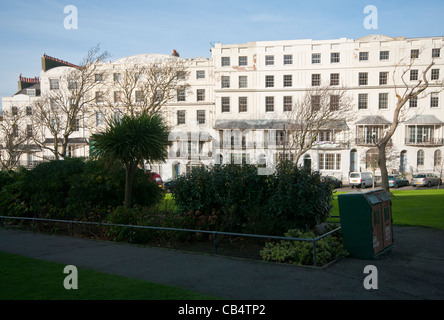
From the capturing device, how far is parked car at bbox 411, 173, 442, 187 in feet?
142

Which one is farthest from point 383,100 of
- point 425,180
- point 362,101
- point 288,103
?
point 288,103

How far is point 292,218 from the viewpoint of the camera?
10242mm

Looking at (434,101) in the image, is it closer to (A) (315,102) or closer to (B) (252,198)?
(A) (315,102)

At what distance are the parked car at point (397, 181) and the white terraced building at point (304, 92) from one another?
99.2 inches

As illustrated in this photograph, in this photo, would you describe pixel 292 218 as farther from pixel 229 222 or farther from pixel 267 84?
pixel 267 84

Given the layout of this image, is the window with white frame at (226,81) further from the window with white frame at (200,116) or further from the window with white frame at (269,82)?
the window with white frame at (269,82)

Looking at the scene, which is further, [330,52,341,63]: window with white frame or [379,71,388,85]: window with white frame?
[330,52,341,63]: window with white frame

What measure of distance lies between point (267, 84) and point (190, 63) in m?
10.4

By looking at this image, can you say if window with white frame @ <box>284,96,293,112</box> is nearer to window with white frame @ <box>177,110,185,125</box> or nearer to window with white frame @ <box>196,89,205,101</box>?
window with white frame @ <box>196,89,205,101</box>

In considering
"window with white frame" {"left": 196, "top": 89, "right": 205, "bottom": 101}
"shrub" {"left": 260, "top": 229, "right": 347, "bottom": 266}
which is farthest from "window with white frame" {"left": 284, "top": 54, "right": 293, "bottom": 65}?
"shrub" {"left": 260, "top": 229, "right": 347, "bottom": 266}

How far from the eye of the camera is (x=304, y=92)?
158 feet

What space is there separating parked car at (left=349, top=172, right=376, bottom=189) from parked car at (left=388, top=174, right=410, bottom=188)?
2.21 meters

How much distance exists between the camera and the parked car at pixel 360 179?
42.6m

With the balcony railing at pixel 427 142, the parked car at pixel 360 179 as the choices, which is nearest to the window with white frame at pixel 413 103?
the balcony railing at pixel 427 142
